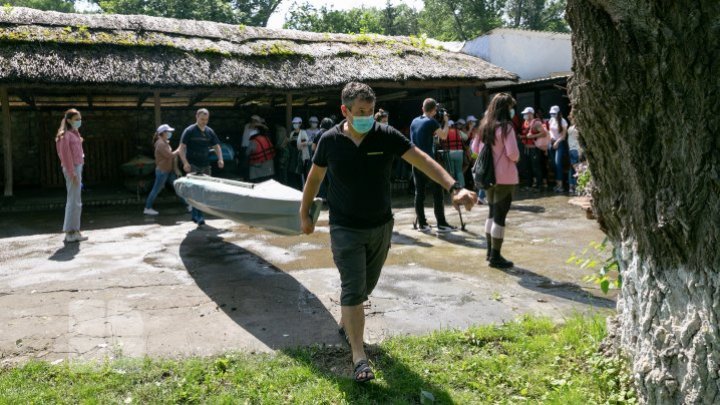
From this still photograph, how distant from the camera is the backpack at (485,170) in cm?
606

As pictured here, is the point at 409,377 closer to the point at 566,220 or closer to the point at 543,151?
the point at 566,220

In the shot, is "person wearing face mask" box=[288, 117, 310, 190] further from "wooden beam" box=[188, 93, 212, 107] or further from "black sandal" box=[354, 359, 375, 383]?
"black sandal" box=[354, 359, 375, 383]

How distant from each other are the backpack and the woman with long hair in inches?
1.4

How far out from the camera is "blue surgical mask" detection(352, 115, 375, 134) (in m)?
3.67

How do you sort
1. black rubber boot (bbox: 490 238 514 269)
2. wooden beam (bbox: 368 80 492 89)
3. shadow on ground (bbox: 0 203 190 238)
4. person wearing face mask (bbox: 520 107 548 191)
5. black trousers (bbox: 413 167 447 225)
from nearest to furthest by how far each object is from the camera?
black rubber boot (bbox: 490 238 514 269) < black trousers (bbox: 413 167 447 225) < shadow on ground (bbox: 0 203 190 238) < person wearing face mask (bbox: 520 107 548 191) < wooden beam (bbox: 368 80 492 89)

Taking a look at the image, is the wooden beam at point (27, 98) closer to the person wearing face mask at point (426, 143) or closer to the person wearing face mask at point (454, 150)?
the person wearing face mask at point (454, 150)

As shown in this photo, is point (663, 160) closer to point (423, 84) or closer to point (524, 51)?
point (423, 84)

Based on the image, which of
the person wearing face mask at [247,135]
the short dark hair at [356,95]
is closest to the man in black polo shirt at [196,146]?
the person wearing face mask at [247,135]

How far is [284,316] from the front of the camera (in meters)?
4.79

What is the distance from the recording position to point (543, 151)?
14.1 m

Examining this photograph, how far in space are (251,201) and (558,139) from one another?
8641mm

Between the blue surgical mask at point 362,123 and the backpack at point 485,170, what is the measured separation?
2.68m

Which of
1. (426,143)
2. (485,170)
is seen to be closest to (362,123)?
(485,170)

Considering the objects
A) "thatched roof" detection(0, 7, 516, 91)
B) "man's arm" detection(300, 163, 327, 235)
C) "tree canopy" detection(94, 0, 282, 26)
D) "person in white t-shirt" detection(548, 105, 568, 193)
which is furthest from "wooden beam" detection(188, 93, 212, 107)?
"tree canopy" detection(94, 0, 282, 26)
